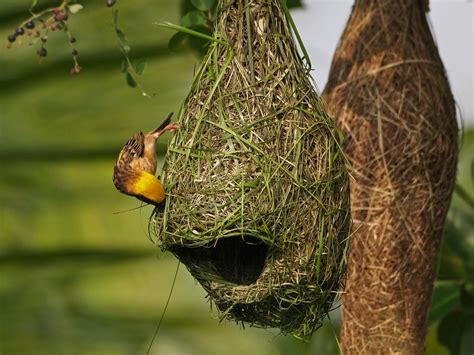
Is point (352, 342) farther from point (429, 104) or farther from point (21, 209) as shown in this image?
point (21, 209)

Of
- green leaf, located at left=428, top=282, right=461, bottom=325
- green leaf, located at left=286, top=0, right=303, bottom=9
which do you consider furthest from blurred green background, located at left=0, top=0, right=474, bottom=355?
green leaf, located at left=286, top=0, right=303, bottom=9

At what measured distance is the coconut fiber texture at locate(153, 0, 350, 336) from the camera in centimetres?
173

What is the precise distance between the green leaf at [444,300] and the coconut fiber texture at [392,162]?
553mm

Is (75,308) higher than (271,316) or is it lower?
lower

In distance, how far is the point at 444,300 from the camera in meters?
2.92

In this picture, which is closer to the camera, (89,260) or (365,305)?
(365,305)

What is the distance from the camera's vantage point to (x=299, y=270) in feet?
5.79

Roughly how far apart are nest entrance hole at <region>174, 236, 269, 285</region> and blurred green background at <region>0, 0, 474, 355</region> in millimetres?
1109

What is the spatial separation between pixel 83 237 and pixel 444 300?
1.17 metres

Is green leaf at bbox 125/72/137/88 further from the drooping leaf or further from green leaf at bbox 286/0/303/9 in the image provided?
the drooping leaf

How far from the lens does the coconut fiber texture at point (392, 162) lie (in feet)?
7.47

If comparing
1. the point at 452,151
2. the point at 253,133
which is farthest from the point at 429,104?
the point at 253,133

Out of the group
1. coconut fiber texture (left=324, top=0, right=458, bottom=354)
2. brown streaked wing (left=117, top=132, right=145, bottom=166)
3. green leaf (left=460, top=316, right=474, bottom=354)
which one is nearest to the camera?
brown streaked wing (left=117, top=132, right=145, bottom=166)

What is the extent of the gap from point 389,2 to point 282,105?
2.23 feet
